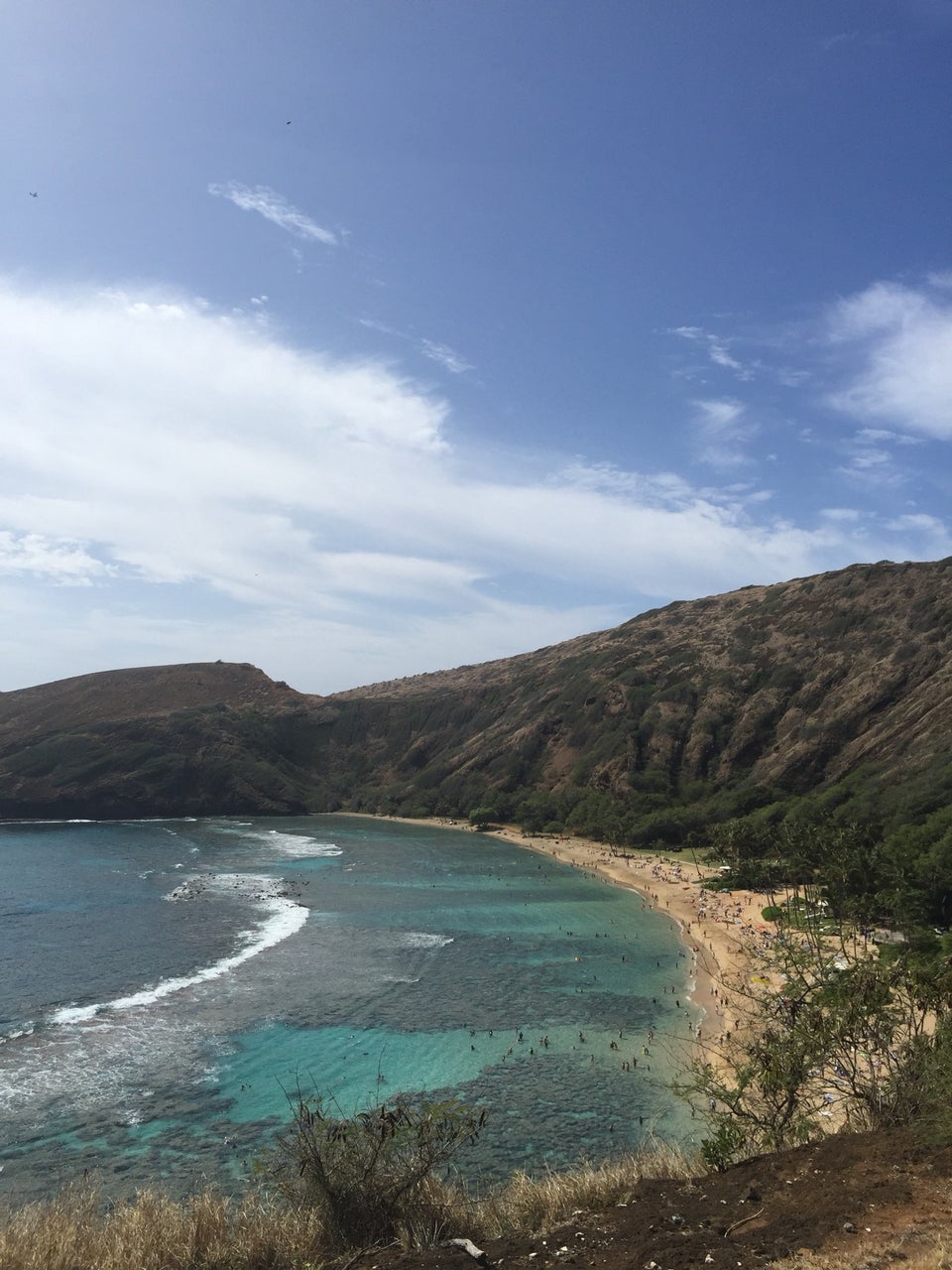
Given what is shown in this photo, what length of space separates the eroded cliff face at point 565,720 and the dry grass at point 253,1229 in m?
76.2

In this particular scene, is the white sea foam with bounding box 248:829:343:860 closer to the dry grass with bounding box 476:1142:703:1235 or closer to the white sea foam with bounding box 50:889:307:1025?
the white sea foam with bounding box 50:889:307:1025

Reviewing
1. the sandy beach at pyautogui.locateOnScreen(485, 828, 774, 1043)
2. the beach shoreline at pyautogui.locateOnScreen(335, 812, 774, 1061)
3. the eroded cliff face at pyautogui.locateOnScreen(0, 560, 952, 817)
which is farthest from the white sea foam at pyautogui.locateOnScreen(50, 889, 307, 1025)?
the eroded cliff face at pyautogui.locateOnScreen(0, 560, 952, 817)

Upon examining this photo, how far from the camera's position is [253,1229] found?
465 inches

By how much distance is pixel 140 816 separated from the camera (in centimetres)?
13362

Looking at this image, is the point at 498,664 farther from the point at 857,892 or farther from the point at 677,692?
the point at 857,892

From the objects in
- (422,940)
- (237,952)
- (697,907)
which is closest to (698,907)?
(697,907)

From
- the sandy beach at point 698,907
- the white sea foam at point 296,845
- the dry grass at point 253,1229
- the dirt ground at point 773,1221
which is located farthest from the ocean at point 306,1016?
the white sea foam at point 296,845

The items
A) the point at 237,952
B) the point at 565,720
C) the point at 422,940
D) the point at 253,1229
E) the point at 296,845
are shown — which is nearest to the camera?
the point at 253,1229

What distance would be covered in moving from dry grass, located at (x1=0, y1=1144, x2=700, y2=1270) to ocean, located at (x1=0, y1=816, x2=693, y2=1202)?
9.77 metres

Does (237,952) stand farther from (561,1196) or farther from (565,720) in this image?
(565,720)

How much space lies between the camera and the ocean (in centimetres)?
2508

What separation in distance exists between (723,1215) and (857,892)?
43.9 meters

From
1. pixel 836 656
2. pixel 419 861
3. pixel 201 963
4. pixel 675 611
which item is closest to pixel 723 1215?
pixel 201 963

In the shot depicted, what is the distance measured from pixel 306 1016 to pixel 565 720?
100 meters
